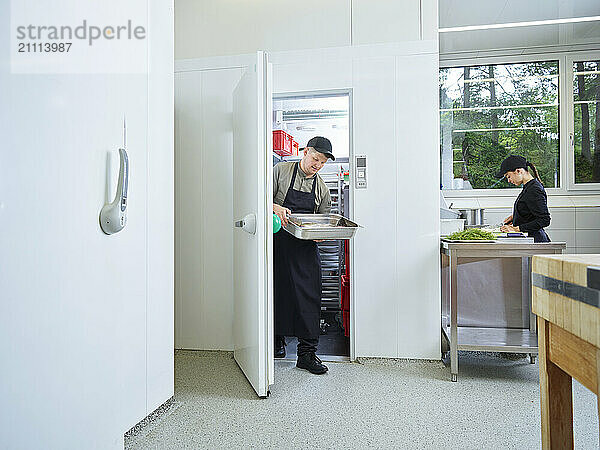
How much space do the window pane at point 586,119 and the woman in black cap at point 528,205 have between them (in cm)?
110

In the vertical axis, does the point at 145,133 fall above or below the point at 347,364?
above

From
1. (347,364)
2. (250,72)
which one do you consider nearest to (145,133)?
(250,72)

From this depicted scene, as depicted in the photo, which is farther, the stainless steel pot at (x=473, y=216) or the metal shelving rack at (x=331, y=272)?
the metal shelving rack at (x=331, y=272)

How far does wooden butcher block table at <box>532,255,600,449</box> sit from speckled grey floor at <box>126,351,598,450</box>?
114 cm

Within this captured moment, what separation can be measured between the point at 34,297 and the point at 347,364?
7.56 ft

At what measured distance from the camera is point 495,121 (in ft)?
15.9

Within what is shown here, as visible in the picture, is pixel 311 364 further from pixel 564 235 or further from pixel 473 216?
pixel 564 235

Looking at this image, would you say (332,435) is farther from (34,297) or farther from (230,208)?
(230,208)

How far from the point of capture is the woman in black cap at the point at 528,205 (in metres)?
3.75

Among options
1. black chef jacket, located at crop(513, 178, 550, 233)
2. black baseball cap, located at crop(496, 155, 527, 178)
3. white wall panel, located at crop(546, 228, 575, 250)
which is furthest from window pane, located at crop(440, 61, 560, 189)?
black chef jacket, located at crop(513, 178, 550, 233)

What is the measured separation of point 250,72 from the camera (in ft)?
9.19

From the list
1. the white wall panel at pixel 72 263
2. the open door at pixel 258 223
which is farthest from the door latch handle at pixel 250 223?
the white wall panel at pixel 72 263

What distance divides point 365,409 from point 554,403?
5.17 ft

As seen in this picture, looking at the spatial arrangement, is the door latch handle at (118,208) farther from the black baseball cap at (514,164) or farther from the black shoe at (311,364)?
the black baseball cap at (514,164)
